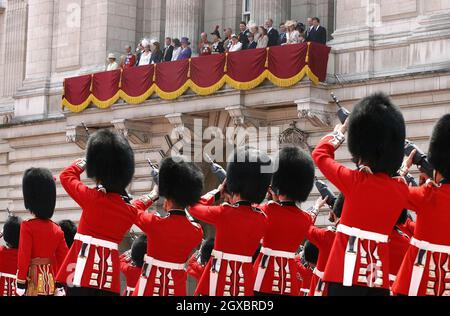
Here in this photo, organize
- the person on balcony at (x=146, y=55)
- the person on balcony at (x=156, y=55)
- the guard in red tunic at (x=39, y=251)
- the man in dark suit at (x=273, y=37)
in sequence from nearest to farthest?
the guard in red tunic at (x=39, y=251) → the man in dark suit at (x=273, y=37) → the person on balcony at (x=156, y=55) → the person on balcony at (x=146, y=55)

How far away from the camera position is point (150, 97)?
71.3 feet

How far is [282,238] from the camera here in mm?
9734

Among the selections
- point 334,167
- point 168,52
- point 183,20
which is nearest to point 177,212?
point 334,167

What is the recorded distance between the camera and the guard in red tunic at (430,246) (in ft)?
25.9

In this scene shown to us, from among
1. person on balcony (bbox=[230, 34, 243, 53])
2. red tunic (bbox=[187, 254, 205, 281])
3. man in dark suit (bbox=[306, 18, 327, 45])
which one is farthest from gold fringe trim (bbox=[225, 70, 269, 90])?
red tunic (bbox=[187, 254, 205, 281])

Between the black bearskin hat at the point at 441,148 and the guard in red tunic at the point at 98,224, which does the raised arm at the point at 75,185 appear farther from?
the black bearskin hat at the point at 441,148

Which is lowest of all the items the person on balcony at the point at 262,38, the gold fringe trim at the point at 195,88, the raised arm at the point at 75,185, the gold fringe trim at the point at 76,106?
the raised arm at the point at 75,185

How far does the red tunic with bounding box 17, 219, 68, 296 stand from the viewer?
34.5 ft

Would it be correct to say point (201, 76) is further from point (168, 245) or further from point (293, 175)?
point (168, 245)

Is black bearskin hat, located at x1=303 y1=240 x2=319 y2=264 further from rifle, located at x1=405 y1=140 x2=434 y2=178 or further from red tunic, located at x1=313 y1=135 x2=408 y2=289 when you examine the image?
red tunic, located at x1=313 y1=135 x2=408 y2=289

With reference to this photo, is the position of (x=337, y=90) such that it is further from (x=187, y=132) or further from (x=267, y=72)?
(x=187, y=132)

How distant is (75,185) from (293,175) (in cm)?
205

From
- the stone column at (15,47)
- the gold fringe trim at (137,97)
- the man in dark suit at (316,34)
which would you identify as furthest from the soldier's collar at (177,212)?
the stone column at (15,47)

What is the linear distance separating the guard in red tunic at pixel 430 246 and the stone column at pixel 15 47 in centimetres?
2071
